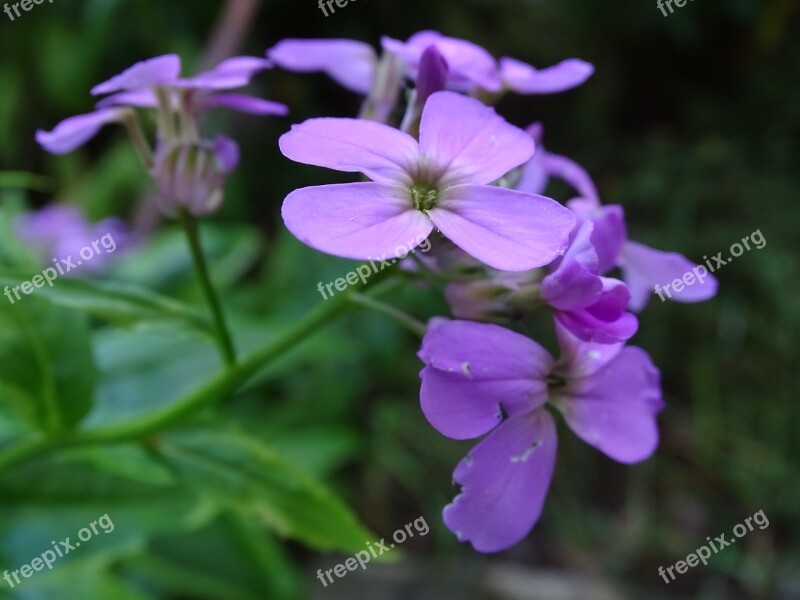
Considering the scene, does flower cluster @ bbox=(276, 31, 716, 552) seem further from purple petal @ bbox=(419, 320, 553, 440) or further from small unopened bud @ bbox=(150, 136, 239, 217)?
small unopened bud @ bbox=(150, 136, 239, 217)

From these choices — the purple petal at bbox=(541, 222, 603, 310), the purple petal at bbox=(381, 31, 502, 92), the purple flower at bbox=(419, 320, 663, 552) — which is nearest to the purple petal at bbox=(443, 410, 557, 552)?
the purple flower at bbox=(419, 320, 663, 552)

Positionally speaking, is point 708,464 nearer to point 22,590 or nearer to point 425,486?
point 425,486

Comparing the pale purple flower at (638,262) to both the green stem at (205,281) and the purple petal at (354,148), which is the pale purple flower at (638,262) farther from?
the green stem at (205,281)

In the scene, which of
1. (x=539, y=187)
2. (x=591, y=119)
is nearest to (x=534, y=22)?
(x=591, y=119)

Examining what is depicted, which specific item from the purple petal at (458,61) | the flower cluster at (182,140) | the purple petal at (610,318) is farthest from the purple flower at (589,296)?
the flower cluster at (182,140)

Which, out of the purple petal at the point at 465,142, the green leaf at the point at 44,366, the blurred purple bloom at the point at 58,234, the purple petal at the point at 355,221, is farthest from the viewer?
the blurred purple bloom at the point at 58,234
